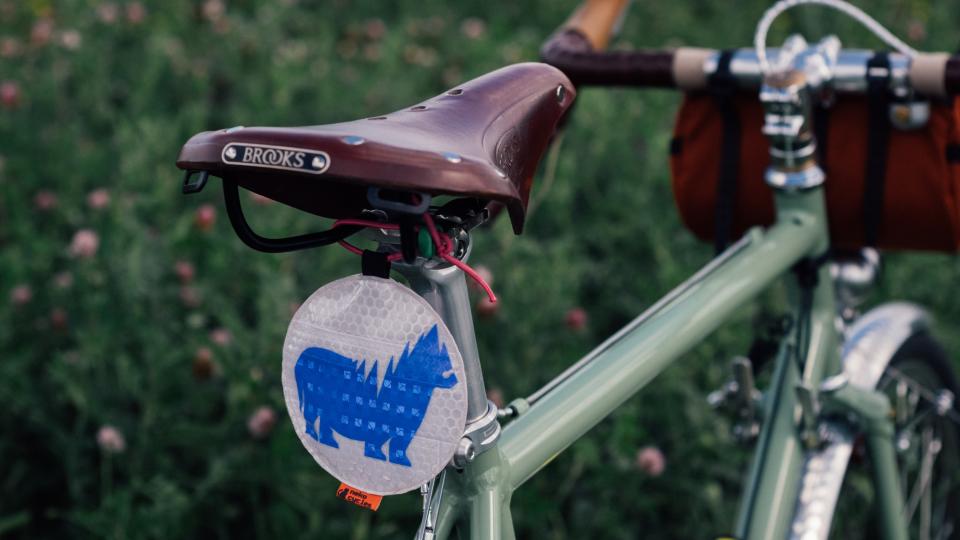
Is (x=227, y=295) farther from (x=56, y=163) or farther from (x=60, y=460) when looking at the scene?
(x=56, y=163)

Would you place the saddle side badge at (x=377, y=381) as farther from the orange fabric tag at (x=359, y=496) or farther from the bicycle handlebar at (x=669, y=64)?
the bicycle handlebar at (x=669, y=64)

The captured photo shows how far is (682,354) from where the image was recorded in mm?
1276

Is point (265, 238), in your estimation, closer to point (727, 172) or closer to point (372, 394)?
point (372, 394)

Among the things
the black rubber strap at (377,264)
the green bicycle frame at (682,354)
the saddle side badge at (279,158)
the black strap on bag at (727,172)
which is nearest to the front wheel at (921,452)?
the green bicycle frame at (682,354)

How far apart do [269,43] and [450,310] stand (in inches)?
119

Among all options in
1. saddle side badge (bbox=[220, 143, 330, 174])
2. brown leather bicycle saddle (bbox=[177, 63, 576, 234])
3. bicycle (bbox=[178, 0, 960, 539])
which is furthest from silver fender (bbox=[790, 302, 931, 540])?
saddle side badge (bbox=[220, 143, 330, 174])

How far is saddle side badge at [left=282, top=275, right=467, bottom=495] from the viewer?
33.8 inches

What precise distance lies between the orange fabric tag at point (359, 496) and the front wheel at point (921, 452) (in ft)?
3.42

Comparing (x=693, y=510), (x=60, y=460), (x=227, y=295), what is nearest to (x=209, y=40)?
(x=227, y=295)

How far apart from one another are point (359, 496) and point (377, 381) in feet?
0.38

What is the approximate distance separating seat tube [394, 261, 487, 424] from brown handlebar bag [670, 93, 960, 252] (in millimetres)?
831

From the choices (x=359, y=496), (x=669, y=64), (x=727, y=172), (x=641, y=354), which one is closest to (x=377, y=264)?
(x=359, y=496)

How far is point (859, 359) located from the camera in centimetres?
170

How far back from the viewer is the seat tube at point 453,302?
2.90 ft
